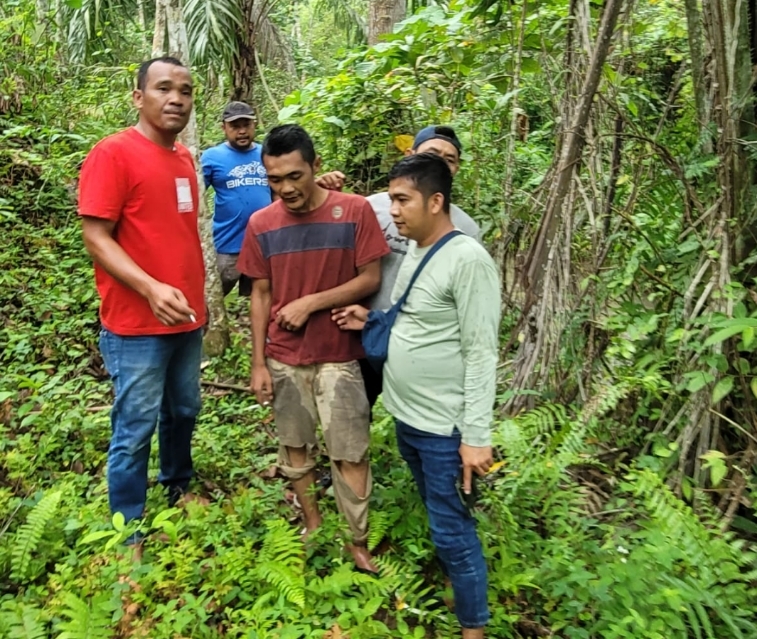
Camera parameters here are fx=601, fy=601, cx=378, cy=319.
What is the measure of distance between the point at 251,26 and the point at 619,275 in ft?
15.3

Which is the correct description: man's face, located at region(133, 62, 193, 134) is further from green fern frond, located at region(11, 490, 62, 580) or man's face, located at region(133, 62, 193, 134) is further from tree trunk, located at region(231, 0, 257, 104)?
tree trunk, located at region(231, 0, 257, 104)

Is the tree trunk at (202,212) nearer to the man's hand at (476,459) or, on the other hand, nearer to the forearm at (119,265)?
the forearm at (119,265)

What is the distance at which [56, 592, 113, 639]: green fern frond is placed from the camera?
2.02m

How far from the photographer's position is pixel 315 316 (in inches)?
101

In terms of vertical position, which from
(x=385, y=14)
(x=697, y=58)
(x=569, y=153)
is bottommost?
(x=569, y=153)

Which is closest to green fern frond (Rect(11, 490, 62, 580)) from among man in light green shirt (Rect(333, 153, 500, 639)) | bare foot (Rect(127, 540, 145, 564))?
bare foot (Rect(127, 540, 145, 564))

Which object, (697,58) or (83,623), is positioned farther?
(697,58)

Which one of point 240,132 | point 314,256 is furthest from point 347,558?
point 240,132

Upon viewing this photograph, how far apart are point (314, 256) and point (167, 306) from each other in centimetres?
63

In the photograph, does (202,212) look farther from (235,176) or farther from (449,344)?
(449,344)

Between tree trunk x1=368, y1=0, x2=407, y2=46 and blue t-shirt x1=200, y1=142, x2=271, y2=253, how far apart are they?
8.73ft

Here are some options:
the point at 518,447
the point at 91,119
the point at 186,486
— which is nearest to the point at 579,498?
the point at 518,447

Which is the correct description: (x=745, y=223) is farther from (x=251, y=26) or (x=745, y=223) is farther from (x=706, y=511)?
(x=251, y=26)

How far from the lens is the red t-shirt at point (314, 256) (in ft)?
8.31
